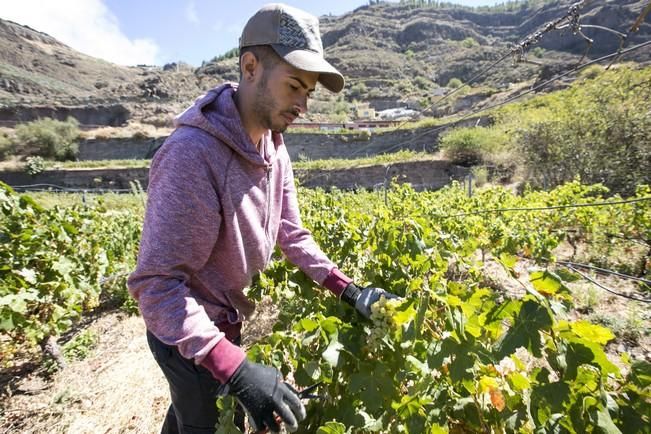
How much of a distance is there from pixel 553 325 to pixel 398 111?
5465cm

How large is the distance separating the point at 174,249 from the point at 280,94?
657mm

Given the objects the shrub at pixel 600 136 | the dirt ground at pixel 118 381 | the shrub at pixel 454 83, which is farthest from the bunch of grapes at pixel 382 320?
the shrub at pixel 454 83

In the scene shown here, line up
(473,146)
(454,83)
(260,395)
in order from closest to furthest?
1. (260,395)
2. (473,146)
3. (454,83)

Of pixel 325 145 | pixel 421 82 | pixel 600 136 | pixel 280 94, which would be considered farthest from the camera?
pixel 421 82

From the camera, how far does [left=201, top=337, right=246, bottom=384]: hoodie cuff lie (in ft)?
3.56

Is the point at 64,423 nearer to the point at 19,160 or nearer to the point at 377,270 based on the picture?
the point at 377,270

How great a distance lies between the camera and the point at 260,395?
3.51 feet

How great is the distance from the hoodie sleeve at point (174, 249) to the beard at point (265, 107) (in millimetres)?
276

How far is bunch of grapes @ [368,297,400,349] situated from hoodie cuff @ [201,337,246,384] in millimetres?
430

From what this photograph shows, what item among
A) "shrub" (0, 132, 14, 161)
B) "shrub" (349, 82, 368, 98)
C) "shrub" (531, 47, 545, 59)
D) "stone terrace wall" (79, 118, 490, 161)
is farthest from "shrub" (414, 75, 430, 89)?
"shrub" (0, 132, 14, 161)

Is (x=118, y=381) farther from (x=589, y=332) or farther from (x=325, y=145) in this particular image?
(x=325, y=145)

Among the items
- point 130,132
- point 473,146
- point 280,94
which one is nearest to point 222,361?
point 280,94

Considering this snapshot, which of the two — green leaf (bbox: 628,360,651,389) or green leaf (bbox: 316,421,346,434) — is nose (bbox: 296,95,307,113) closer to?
green leaf (bbox: 316,421,346,434)

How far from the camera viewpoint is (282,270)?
2133mm
